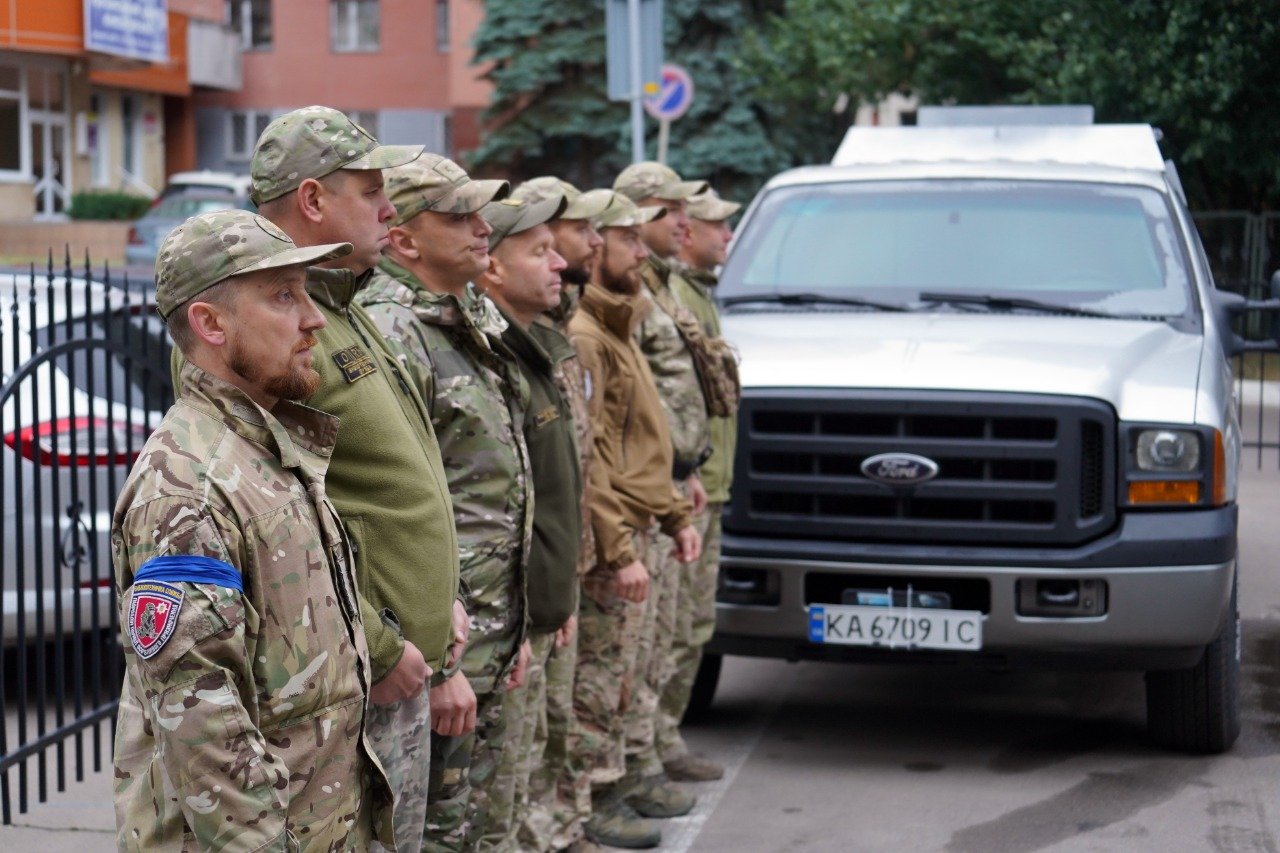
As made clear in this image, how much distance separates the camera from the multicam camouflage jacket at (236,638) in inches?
108

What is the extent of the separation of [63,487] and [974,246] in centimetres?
364

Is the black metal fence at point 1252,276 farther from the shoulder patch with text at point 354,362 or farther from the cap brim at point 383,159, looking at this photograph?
the shoulder patch with text at point 354,362

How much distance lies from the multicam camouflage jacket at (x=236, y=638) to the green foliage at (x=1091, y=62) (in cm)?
1632

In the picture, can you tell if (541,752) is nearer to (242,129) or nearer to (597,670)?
(597,670)

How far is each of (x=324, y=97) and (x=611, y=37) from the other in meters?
33.8

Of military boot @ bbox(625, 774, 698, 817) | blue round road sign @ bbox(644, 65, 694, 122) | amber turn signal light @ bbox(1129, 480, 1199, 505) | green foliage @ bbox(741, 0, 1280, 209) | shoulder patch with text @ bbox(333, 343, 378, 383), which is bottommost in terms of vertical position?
military boot @ bbox(625, 774, 698, 817)

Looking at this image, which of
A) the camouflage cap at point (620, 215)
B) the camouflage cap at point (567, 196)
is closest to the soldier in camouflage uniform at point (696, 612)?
the camouflage cap at point (620, 215)

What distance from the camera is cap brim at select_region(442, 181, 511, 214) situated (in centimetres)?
418

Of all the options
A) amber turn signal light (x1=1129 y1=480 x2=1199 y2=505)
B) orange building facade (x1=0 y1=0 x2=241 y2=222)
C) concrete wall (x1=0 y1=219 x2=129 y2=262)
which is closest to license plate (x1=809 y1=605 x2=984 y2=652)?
amber turn signal light (x1=1129 y1=480 x2=1199 y2=505)

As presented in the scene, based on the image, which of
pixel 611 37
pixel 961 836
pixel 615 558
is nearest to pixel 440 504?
pixel 615 558

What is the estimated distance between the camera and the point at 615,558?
5172 mm

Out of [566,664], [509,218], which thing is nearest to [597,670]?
[566,664]

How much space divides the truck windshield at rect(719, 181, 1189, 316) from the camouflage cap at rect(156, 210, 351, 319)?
4570 mm

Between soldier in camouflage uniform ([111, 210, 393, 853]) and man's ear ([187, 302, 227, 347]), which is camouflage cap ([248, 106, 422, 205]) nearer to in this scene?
soldier in camouflage uniform ([111, 210, 393, 853])
